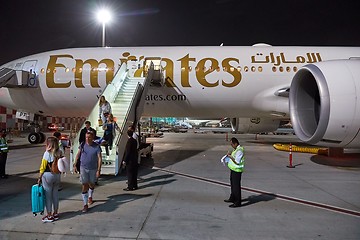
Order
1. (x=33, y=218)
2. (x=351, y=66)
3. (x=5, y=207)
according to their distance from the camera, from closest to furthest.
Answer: (x=33, y=218) → (x=5, y=207) → (x=351, y=66)

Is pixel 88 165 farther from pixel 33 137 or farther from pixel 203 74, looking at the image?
pixel 33 137

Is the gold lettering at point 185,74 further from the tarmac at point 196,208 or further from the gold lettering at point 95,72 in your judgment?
the tarmac at point 196,208

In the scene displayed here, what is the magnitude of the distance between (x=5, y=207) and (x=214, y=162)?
288 inches

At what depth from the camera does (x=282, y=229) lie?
4461 mm

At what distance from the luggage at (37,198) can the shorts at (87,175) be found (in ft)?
2.45

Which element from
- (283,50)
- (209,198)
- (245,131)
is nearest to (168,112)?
(245,131)

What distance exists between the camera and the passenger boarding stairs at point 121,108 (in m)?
8.25

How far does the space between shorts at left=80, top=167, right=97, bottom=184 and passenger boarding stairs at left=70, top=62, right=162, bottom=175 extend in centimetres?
255

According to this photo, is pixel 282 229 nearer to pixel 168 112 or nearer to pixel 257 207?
pixel 257 207

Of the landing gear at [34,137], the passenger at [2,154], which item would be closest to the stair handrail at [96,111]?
the passenger at [2,154]

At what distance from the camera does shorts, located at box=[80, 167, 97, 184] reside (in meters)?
5.28

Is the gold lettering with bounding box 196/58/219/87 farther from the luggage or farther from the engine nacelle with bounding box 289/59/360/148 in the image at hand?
the luggage

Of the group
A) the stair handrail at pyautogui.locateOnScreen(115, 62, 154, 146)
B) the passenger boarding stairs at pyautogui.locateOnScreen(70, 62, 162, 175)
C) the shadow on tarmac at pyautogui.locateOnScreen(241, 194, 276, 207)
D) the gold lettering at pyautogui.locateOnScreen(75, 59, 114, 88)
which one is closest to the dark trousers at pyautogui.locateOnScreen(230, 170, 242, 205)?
the shadow on tarmac at pyautogui.locateOnScreen(241, 194, 276, 207)

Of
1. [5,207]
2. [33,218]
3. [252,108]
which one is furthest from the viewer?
[252,108]
